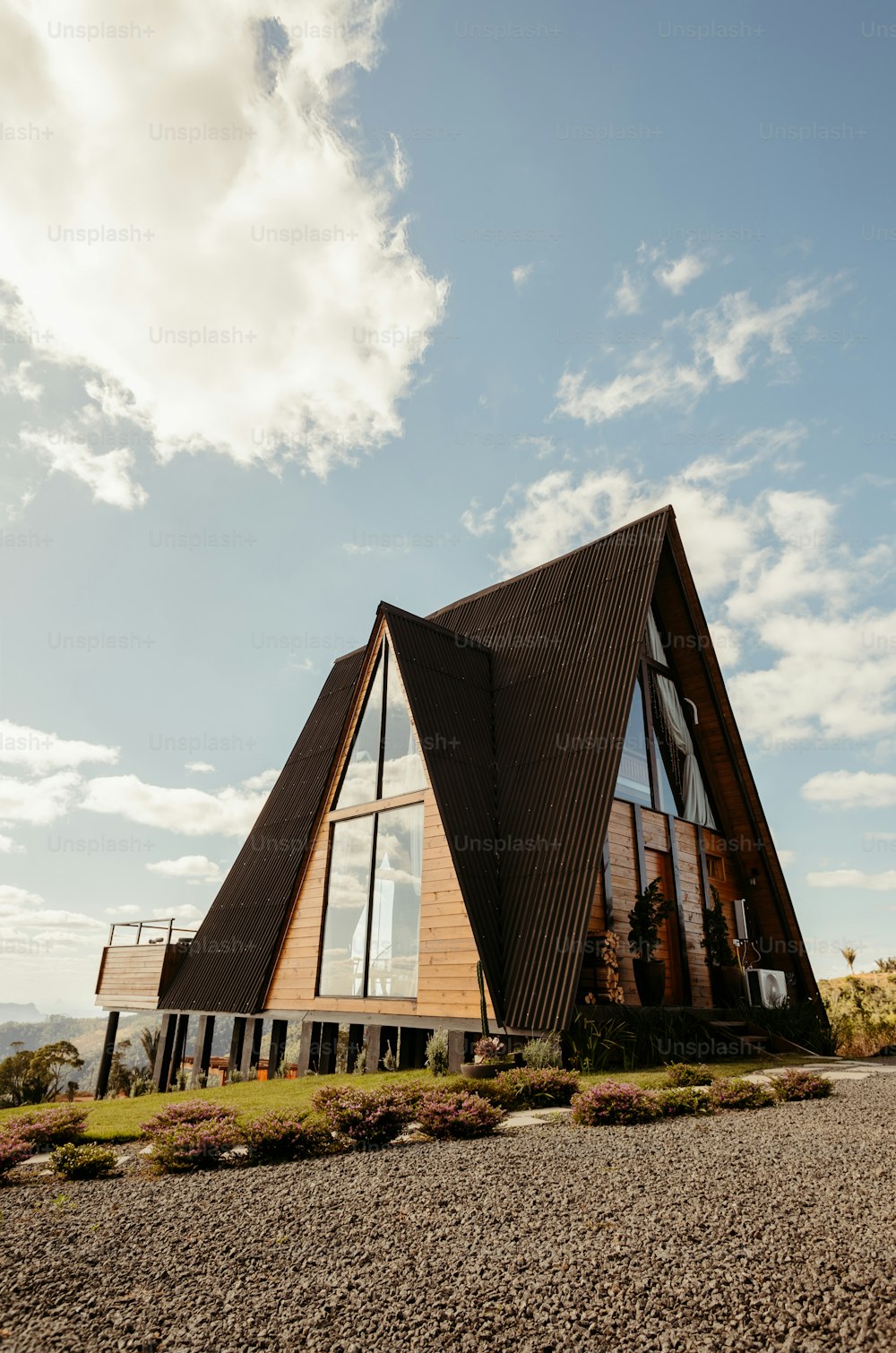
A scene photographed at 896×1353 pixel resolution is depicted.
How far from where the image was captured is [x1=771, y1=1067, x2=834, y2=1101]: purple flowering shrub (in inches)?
272

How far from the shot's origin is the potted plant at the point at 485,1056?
25.0 feet

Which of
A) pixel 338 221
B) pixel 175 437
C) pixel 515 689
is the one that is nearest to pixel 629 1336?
pixel 515 689

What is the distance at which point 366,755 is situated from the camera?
12344 mm

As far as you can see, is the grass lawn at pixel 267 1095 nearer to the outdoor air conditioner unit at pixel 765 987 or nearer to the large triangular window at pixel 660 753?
the outdoor air conditioner unit at pixel 765 987

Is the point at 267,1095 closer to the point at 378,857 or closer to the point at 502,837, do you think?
the point at 378,857

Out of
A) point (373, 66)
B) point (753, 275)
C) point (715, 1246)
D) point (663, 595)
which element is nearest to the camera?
point (715, 1246)

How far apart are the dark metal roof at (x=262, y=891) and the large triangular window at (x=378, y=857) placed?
30.9 inches

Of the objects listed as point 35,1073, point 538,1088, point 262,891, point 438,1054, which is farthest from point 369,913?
point 35,1073

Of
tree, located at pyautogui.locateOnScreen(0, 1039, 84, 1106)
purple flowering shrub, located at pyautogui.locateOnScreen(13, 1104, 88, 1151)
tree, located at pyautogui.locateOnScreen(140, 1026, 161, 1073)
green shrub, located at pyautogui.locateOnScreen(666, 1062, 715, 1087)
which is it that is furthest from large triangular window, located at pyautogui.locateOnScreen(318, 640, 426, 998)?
tree, located at pyautogui.locateOnScreen(0, 1039, 84, 1106)

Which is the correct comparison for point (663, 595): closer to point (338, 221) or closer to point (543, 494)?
point (543, 494)

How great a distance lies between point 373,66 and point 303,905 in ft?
41.1

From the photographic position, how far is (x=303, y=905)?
12.6m

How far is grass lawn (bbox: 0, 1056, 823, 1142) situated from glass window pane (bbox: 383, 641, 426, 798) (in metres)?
3.96

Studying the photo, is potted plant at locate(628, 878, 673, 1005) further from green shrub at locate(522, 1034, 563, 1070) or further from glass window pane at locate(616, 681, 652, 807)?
green shrub at locate(522, 1034, 563, 1070)
